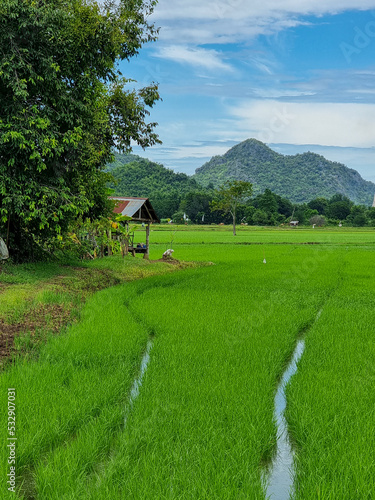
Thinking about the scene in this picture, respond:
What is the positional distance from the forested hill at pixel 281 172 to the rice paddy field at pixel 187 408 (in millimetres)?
125113

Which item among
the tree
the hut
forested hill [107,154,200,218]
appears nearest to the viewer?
the hut

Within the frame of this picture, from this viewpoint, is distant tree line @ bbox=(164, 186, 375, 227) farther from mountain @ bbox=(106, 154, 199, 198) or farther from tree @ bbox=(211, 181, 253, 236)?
tree @ bbox=(211, 181, 253, 236)

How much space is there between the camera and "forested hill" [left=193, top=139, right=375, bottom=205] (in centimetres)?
13600

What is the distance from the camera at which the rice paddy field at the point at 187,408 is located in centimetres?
273

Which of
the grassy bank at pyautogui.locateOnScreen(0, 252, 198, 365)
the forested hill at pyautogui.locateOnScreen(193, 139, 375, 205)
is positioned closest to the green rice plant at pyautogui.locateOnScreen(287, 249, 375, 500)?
the grassy bank at pyautogui.locateOnScreen(0, 252, 198, 365)

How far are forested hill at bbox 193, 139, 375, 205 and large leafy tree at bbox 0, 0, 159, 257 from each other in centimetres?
11981

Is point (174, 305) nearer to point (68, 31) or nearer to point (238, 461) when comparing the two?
point (238, 461)

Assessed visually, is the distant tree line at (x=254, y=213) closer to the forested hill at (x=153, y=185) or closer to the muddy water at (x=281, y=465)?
the forested hill at (x=153, y=185)

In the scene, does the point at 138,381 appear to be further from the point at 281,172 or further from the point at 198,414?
the point at 281,172

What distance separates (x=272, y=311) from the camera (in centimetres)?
779

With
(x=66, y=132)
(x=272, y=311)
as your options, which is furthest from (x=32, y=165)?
(x=272, y=311)

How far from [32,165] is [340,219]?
82.0m

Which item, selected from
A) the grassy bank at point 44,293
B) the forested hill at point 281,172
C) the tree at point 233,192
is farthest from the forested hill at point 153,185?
the grassy bank at point 44,293

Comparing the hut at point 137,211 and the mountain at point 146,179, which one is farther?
the mountain at point 146,179
